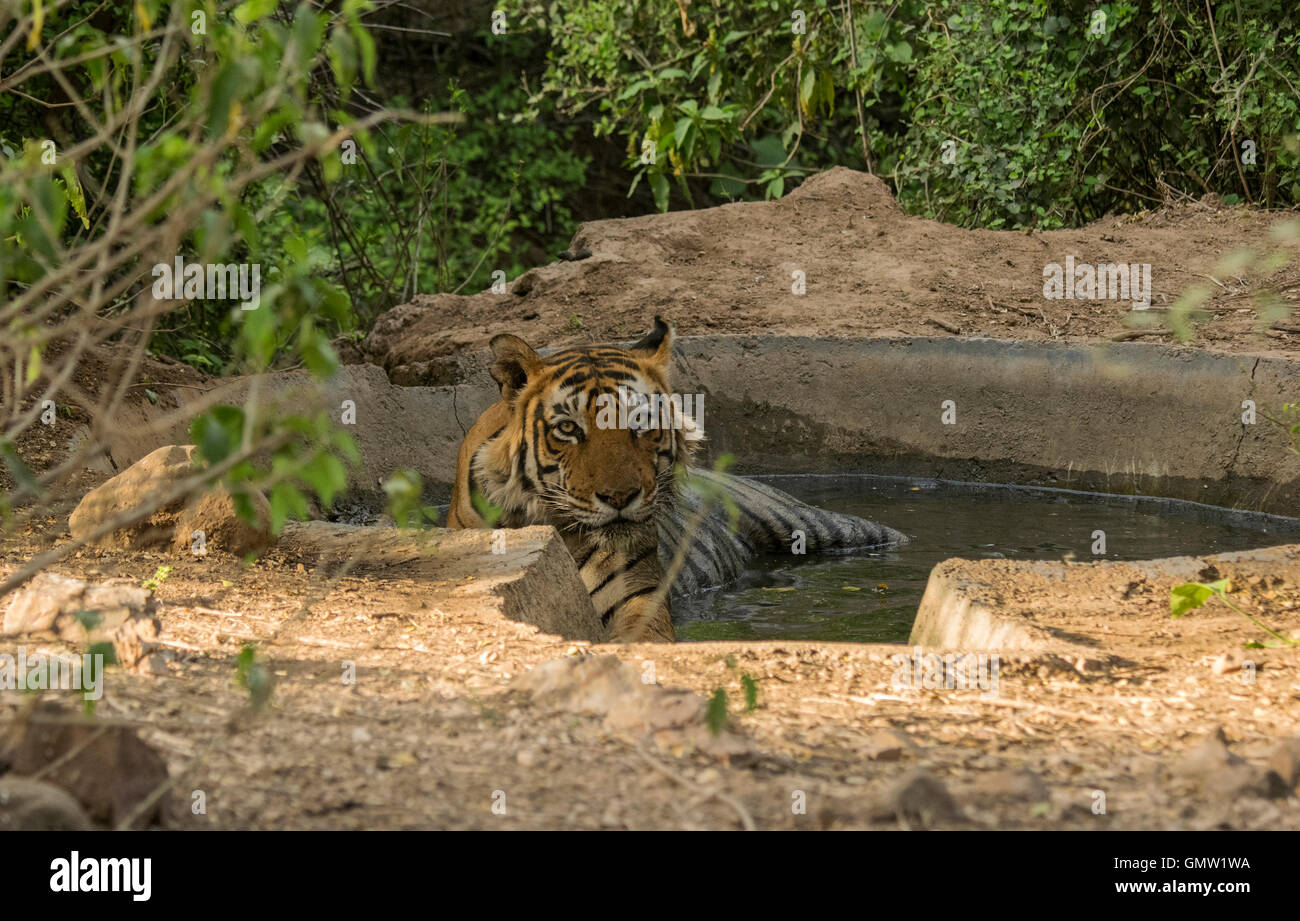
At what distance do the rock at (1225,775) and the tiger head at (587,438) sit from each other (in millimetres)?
2538

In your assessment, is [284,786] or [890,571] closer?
Result: [284,786]

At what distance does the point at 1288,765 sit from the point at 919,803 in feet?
2.41

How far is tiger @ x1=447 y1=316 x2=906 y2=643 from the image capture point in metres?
4.93

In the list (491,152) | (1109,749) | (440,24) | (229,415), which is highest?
(440,24)

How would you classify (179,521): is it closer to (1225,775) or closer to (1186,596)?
(1186,596)

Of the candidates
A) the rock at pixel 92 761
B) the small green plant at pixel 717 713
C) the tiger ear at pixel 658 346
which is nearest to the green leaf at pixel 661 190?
the tiger ear at pixel 658 346

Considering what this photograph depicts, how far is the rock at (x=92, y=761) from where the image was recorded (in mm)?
2232

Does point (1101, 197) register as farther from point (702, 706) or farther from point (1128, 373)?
point (702, 706)

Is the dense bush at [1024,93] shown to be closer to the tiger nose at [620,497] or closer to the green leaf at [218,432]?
the tiger nose at [620,497]

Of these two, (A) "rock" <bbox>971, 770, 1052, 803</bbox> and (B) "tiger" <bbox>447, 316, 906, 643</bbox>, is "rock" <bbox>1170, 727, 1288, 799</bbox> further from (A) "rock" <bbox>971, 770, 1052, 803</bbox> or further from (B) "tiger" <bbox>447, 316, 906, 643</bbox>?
(B) "tiger" <bbox>447, 316, 906, 643</bbox>

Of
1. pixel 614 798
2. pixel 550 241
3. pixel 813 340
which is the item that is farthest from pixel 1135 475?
pixel 550 241

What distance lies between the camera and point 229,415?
2.22m

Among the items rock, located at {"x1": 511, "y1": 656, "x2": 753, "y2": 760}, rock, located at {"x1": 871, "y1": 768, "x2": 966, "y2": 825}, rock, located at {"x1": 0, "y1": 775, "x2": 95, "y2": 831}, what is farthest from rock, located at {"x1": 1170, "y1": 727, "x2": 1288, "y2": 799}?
rock, located at {"x1": 0, "y1": 775, "x2": 95, "y2": 831}

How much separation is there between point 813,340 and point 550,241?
8.87 meters
